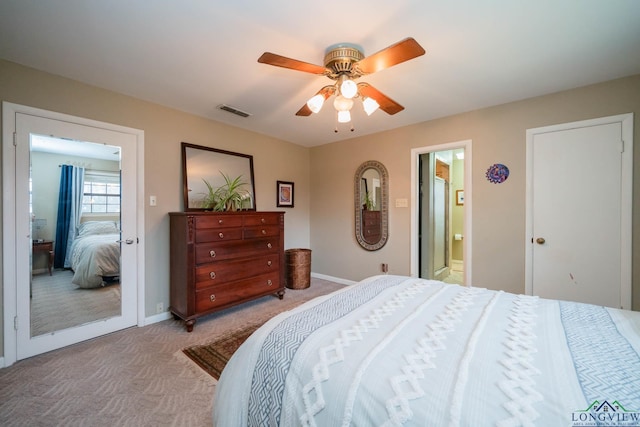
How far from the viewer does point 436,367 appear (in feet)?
2.73

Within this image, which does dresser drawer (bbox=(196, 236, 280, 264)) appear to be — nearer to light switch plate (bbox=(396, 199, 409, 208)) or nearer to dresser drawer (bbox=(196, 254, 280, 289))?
dresser drawer (bbox=(196, 254, 280, 289))

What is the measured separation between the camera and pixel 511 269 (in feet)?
9.29

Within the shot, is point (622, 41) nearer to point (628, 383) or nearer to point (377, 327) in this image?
point (628, 383)

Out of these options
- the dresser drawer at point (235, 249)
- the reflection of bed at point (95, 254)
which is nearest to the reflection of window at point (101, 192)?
the reflection of bed at point (95, 254)

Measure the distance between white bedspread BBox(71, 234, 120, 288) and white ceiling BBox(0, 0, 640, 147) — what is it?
152cm

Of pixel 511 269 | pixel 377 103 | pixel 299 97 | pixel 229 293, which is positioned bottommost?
pixel 229 293

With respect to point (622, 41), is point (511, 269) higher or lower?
lower

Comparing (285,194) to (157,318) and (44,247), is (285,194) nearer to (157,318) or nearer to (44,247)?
(157,318)

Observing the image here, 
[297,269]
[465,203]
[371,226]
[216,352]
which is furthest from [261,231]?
[465,203]

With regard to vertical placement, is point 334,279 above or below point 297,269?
below

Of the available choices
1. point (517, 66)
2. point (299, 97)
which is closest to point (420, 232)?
point (517, 66)

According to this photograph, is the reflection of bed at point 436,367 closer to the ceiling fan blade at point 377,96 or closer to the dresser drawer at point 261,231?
the ceiling fan blade at point 377,96

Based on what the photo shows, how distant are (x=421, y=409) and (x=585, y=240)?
2.94 metres

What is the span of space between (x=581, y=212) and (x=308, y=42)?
9.87 feet
